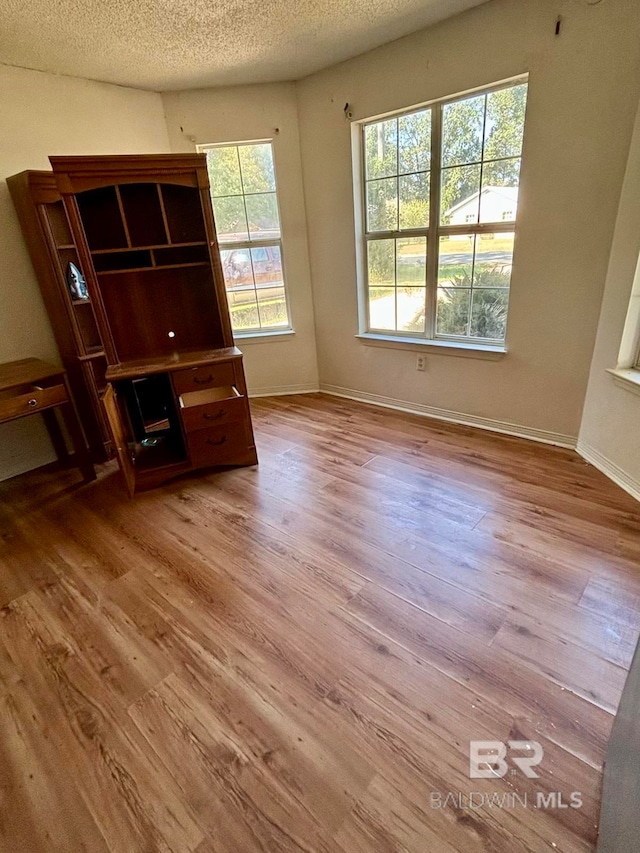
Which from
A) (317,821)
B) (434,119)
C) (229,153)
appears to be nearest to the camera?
(317,821)

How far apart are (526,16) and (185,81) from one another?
2.24 metres

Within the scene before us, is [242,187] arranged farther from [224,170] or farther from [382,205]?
[382,205]

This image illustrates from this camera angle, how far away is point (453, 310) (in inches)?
120

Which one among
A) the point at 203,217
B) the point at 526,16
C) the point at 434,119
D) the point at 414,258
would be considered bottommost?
the point at 414,258

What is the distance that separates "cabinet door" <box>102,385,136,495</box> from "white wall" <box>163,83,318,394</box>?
5.64 ft

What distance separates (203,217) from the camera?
249 centimetres

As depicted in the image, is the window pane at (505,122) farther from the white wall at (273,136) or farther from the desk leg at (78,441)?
the desk leg at (78,441)

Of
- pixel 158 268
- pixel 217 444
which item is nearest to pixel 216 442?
pixel 217 444

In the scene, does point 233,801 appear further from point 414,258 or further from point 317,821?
point 414,258

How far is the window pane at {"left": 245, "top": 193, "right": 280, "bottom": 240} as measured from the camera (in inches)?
138

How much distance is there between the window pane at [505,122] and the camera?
2.41 metres

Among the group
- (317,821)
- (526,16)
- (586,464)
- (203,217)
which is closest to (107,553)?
(317,821)

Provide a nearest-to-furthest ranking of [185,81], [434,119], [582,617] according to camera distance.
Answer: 1. [582,617]
2. [434,119]
3. [185,81]

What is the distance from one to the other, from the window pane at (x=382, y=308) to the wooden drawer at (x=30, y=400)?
2367 mm
